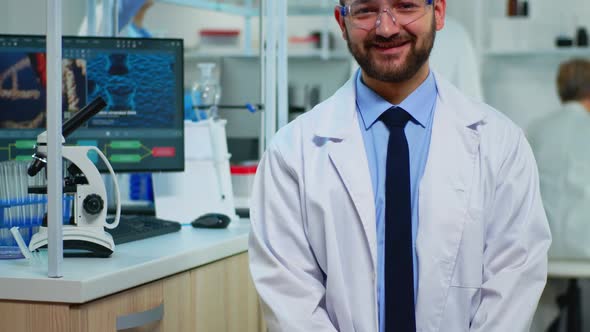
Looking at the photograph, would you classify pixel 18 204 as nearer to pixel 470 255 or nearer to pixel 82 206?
pixel 82 206

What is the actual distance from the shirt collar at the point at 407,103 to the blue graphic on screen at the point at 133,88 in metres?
0.74

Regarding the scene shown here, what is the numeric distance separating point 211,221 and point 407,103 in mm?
784

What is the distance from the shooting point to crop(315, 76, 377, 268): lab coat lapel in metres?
1.65

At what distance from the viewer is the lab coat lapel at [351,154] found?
1650mm

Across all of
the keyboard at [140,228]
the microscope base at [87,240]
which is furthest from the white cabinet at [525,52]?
the microscope base at [87,240]

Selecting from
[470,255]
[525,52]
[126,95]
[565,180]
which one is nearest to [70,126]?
[126,95]

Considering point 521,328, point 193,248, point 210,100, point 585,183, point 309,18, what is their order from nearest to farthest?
1. point 521,328
2. point 193,248
3. point 210,100
4. point 585,183
5. point 309,18

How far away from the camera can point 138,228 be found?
2150mm

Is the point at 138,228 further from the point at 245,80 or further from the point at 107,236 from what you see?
the point at 245,80

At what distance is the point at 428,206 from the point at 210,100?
46.7 inches

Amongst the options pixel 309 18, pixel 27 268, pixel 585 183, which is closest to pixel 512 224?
pixel 27 268

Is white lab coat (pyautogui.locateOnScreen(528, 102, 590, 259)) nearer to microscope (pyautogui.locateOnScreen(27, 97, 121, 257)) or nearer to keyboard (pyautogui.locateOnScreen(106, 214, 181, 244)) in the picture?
keyboard (pyautogui.locateOnScreen(106, 214, 181, 244))

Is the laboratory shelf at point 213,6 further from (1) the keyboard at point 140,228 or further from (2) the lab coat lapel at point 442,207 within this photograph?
(2) the lab coat lapel at point 442,207

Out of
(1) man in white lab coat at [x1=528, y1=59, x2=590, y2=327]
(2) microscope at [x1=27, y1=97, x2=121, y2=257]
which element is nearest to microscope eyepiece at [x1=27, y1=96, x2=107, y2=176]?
(2) microscope at [x1=27, y1=97, x2=121, y2=257]
